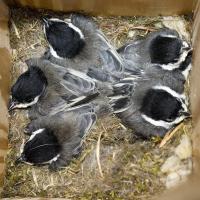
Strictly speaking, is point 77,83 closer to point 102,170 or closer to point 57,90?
point 57,90

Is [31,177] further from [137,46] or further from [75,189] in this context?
[137,46]

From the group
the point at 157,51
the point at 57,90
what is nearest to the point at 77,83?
the point at 57,90

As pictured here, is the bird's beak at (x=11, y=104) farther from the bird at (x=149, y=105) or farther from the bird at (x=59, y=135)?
the bird at (x=149, y=105)

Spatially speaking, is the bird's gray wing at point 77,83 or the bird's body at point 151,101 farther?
the bird's gray wing at point 77,83

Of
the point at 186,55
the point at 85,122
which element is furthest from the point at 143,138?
the point at 186,55

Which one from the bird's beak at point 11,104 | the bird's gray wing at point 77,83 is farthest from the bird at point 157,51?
the bird's beak at point 11,104

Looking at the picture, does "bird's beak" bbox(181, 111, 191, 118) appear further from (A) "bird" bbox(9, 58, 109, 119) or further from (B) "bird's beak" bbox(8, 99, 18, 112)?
(B) "bird's beak" bbox(8, 99, 18, 112)

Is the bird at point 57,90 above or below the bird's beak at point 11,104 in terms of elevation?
above
